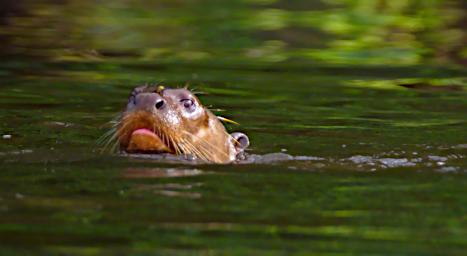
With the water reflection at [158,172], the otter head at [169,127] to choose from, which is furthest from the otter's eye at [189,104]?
the water reflection at [158,172]

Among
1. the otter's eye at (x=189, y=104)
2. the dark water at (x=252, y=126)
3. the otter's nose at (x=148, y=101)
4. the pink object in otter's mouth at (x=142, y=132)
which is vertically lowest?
the dark water at (x=252, y=126)

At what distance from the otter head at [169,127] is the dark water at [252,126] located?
0.49ft

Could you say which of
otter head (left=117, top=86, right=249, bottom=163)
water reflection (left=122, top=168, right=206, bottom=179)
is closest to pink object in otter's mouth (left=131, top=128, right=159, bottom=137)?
otter head (left=117, top=86, right=249, bottom=163)

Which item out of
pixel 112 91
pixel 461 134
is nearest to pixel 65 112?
pixel 112 91

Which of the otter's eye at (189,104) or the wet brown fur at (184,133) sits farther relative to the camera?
the otter's eye at (189,104)

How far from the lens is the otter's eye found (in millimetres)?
8414

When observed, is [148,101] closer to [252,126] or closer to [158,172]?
[158,172]

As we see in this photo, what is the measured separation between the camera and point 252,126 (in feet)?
35.2

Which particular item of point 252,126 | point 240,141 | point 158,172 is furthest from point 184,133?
point 252,126

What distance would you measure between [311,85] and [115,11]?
18.8 feet

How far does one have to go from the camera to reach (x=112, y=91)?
40.1ft

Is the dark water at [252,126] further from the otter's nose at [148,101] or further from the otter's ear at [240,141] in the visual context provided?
the otter's nose at [148,101]

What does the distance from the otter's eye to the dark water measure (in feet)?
1.55

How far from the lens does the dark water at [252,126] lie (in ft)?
19.6
